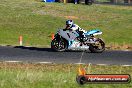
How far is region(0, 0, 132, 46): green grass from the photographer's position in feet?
107

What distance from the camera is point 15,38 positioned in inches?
1235

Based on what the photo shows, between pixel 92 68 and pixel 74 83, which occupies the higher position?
pixel 74 83

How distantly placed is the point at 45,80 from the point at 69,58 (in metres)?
10.0

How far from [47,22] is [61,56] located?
1892 cm

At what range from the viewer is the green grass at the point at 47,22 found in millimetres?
32625

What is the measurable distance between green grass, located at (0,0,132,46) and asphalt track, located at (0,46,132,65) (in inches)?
247

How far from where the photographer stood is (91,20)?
43094 millimetres

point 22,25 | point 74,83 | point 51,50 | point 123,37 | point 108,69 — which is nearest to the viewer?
point 74,83

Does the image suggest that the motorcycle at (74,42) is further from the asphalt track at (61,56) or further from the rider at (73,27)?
the asphalt track at (61,56)

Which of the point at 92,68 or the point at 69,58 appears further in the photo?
the point at 69,58

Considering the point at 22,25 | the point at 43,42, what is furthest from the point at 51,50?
the point at 22,25

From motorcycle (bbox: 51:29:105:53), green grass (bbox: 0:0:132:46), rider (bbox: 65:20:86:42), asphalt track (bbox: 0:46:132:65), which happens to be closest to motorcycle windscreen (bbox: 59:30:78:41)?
motorcycle (bbox: 51:29:105:53)

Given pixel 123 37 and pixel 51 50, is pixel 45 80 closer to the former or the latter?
pixel 51 50

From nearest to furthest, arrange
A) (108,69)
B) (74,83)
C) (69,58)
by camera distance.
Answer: (74,83)
(108,69)
(69,58)
